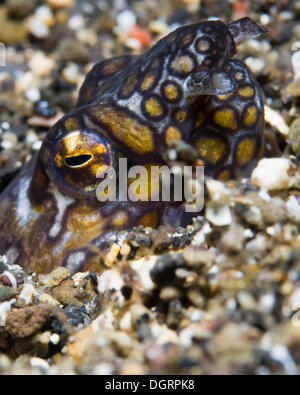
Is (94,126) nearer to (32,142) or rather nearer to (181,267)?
(181,267)

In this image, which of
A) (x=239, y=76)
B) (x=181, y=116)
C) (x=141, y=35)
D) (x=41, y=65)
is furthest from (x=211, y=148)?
(x=41, y=65)

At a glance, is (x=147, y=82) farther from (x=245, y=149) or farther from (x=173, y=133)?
(x=245, y=149)

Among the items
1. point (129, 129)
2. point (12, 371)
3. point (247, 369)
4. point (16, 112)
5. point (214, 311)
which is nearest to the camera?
point (247, 369)

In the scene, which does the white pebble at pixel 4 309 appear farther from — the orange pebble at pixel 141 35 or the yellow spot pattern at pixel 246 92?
the orange pebble at pixel 141 35

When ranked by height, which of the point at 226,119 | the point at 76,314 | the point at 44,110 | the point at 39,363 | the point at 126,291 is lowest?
the point at 39,363

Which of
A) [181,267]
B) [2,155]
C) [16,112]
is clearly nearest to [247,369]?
[181,267]
